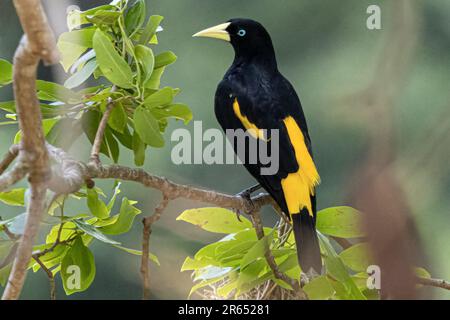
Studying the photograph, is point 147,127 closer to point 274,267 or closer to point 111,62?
point 111,62

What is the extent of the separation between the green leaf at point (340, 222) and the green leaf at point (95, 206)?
0.35 meters

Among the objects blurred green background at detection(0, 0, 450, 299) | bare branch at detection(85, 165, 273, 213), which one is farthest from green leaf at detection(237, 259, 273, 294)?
blurred green background at detection(0, 0, 450, 299)

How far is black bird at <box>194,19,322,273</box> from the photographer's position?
107 centimetres

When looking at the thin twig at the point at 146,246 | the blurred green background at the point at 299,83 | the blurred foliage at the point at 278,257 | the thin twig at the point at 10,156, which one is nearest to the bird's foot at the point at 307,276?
the blurred foliage at the point at 278,257

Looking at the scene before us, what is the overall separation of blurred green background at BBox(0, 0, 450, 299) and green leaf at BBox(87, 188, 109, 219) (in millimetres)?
1095

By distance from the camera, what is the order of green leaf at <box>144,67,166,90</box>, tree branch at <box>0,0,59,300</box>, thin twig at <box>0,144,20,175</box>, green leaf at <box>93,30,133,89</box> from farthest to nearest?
green leaf at <box>144,67,166,90</box>, green leaf at <box>93,30,133,89</box>, thin twig at <box>0,144,20,175</box>, tree branch at <box>0,0,59,300</box>

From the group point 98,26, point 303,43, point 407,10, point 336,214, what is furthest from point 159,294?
point 303,43

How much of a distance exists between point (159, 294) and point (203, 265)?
66cm

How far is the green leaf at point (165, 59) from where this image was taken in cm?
102

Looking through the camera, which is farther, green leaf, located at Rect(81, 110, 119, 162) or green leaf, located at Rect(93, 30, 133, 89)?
green leaf, located at Rect(81, 110, 119, 162)

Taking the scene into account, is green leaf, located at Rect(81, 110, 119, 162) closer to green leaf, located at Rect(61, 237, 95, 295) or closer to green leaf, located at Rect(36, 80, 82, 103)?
green leaf, located at Rect(36, 80, 82, 103)

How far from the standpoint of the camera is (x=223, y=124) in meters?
1.35

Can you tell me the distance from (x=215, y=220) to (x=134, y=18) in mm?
340

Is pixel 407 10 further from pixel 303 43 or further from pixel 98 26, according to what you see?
pixel 303 43
